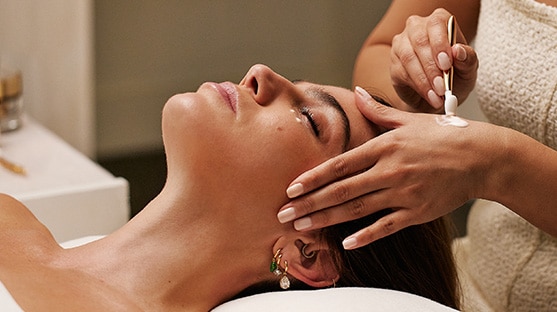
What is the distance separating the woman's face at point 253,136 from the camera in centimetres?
139

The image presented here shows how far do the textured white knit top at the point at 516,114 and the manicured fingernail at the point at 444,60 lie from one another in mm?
205

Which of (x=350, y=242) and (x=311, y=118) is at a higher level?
(x=311, y=118)

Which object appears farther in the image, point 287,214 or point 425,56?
point 425,56

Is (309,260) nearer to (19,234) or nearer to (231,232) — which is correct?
(231,232)

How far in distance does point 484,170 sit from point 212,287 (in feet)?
1.43

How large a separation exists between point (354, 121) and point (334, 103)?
42mm

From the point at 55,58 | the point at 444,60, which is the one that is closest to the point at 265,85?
the point at 444,60

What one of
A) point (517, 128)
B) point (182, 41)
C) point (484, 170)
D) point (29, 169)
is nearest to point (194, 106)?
point (484, 170)

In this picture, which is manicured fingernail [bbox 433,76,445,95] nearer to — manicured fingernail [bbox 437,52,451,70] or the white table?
manicured fingernail [bbox 437,52,451,70]

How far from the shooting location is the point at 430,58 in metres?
1.47

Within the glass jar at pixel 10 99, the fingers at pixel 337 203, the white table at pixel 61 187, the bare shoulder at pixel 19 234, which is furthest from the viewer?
the glass jar at pixel 10 99

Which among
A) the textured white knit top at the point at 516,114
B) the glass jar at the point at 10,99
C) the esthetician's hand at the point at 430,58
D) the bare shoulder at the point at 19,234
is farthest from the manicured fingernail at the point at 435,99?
the glass jar at the point at 10,99

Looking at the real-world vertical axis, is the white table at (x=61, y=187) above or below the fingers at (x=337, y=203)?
below

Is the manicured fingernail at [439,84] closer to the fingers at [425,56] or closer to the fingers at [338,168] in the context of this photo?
the fingers at [425,56]
